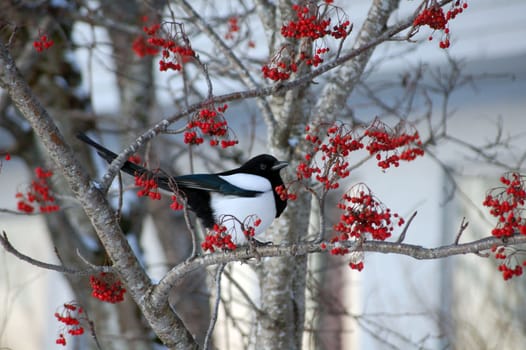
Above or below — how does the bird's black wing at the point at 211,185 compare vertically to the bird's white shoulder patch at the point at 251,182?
below

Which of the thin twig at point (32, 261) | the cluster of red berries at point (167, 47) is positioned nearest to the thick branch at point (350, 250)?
the thin twig at point (32, 261)

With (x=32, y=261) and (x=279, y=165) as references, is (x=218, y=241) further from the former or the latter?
(x=279, y=165)

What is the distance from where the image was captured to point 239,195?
3.43 metres

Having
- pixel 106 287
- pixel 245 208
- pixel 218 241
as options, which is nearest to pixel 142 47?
pixel 245 208

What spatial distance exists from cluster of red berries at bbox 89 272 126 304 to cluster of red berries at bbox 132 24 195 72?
0.80m

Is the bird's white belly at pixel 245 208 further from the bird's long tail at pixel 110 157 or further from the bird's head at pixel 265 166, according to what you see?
the bird's long tail at pixel 110 157

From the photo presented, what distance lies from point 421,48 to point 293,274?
3.90m

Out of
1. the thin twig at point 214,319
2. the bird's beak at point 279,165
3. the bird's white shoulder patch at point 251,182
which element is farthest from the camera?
the bird's white shoulder patch at point 251,182

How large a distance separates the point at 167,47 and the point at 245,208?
98 centimetres

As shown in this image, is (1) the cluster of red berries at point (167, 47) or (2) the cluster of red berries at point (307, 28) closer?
(2) the cluster of red berries at point (307, 28)

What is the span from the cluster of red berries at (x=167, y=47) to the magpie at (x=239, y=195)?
1.89 feet

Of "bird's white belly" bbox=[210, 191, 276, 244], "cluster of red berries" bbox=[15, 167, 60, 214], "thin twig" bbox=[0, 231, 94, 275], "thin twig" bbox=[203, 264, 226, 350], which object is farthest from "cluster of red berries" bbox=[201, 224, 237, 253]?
"cluster of red berries" bbox=[15, 167, 60, 214]

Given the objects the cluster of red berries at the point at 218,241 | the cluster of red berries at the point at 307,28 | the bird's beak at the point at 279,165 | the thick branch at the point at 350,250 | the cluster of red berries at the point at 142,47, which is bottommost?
the thick branch at the point at 350,250

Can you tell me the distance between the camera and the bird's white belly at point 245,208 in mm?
3289
